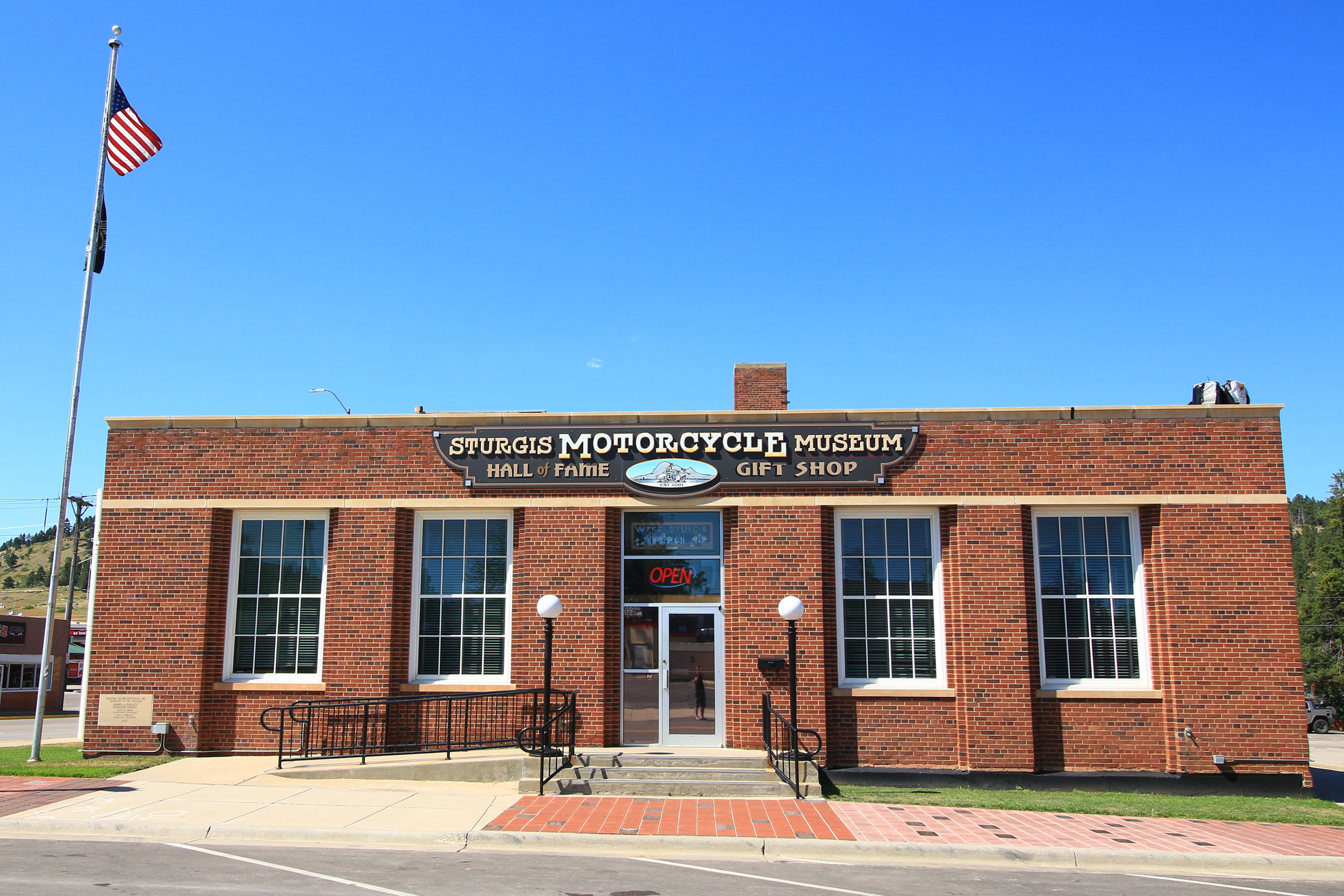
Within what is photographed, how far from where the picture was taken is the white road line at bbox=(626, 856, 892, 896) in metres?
8.16

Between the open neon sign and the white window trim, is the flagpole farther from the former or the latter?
the white window trim

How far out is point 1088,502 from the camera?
46.1ft

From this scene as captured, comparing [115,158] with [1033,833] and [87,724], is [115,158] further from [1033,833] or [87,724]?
[1033,833]

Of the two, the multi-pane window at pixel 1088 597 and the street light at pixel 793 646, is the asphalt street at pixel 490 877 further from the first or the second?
the multi-pane window at pixel 1088 597

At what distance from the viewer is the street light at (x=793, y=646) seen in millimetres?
12398

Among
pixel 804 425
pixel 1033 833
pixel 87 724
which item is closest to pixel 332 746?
pixel 87 724

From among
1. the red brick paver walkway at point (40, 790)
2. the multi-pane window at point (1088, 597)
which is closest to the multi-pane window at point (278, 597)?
the red brick paver walkway at point (40, 790)

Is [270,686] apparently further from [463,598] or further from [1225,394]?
[1225,394]

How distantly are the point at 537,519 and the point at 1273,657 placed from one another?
10762 millimetres

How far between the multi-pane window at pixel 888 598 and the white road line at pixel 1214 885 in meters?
4.97

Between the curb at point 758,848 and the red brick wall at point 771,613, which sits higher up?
the red brick wall at point 771,613

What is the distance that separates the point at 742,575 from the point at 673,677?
1.81 meters

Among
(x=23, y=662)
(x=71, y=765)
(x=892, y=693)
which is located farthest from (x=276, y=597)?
(x=23, y=662)

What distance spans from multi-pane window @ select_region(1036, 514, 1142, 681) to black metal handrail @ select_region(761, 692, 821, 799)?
3.89 meters
